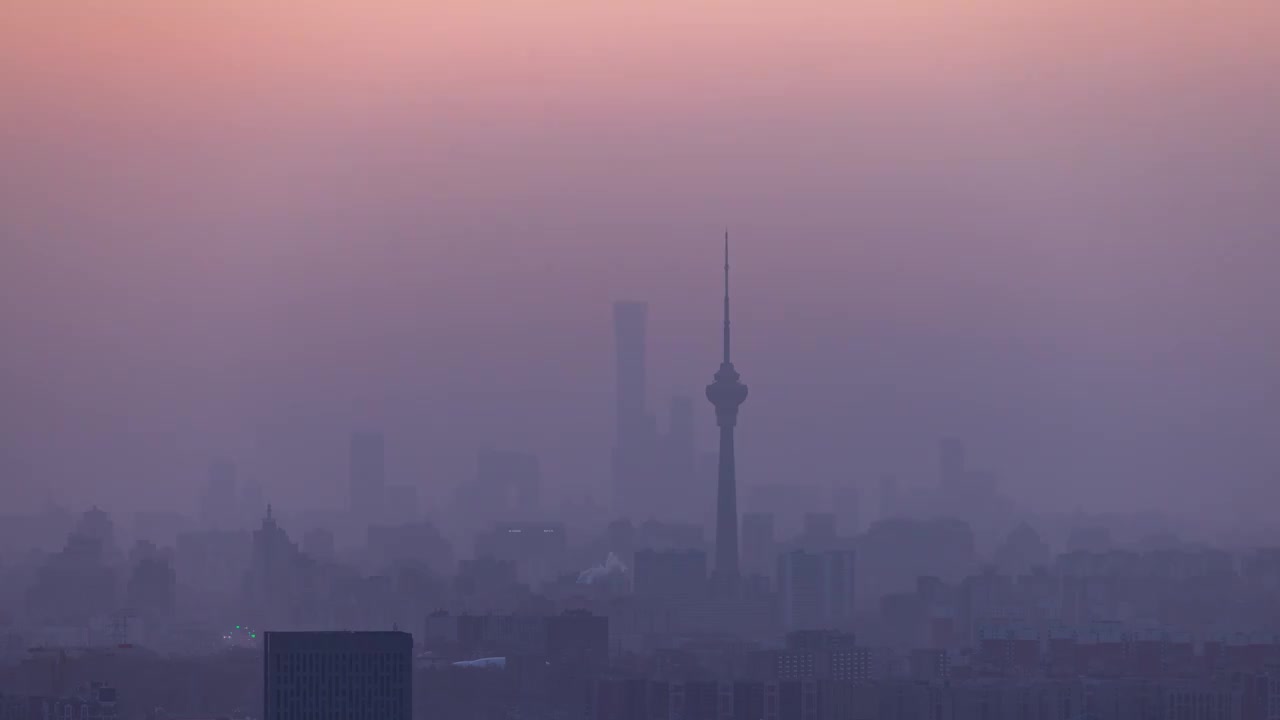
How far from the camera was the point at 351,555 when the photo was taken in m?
62.1

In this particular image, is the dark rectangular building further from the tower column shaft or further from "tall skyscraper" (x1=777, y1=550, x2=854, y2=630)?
the tower column shaft

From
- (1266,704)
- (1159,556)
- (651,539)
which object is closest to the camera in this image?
(1266,704)

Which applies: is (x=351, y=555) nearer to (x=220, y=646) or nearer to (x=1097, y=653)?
(x=220, y=646)

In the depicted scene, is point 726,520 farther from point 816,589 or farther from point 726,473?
point 816,589

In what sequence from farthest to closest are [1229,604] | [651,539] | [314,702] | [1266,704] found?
[651,539]
[1229,604]
[1266,704]
[314,702]

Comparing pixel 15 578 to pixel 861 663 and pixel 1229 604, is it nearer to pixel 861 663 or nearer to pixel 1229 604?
pixel 861 663

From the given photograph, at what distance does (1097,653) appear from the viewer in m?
53.8

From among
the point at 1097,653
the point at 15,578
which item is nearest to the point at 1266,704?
the point at 1097,653

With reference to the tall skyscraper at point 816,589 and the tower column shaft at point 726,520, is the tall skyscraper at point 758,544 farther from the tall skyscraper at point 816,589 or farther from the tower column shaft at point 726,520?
the tall skyscraper at point 816,589

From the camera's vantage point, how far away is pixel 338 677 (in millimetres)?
34531

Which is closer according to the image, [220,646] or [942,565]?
[220,646]

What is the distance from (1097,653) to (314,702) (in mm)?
24293

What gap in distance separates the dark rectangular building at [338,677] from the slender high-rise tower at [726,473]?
32991 mm

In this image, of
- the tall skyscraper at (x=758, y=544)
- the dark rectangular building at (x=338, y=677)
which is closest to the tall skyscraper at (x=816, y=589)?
the tall skyscraper at (x=758, y=544)
